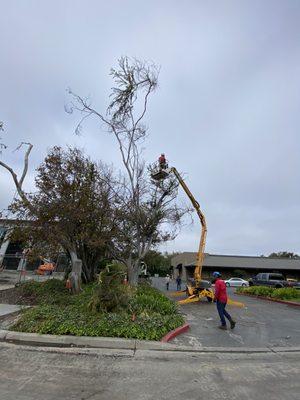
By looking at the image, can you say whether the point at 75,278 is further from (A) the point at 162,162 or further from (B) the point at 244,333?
(A) the point at 162,162

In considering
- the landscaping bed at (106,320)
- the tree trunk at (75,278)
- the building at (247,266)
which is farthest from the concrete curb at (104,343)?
the building at (247,266)

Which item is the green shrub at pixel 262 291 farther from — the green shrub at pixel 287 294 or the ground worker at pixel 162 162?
the ground worker at pixel 162 162

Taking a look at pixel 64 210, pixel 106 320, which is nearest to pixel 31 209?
pixel 64 210

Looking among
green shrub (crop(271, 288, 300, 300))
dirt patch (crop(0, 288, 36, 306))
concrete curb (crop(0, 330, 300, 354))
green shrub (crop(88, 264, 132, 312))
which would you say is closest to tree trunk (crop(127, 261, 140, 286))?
dirt patch (crop(0, 288, 36, 306))

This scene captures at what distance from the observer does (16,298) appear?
45.2ft

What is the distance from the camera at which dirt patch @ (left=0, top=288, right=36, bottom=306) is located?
12.9 m

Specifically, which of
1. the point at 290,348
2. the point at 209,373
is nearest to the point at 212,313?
the point at 290,348

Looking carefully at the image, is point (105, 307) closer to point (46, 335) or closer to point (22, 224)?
point (46, 335)

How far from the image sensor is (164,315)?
413 inches

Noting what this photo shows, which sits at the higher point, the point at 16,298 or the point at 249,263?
the point at 249,263

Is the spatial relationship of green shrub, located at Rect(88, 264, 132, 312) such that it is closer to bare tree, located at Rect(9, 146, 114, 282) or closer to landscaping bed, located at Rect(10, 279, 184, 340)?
landscaping bed, located at Rect(10, 279, 184, 340)

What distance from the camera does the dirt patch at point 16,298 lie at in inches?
509

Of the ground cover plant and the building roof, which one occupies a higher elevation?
the building roof

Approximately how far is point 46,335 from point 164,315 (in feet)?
11.5
